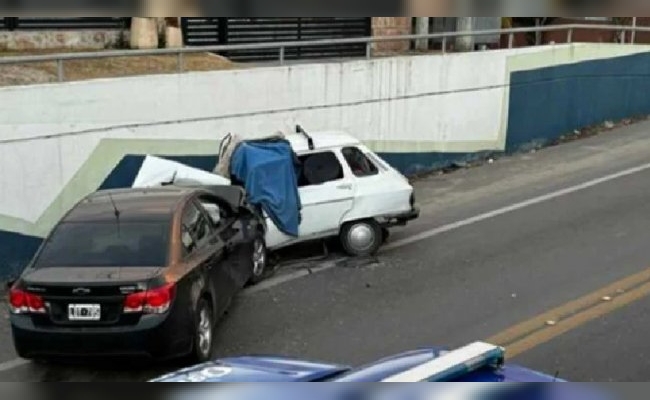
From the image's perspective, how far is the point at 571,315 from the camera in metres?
9.48

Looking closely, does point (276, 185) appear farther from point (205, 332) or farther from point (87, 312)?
point (87, 312)

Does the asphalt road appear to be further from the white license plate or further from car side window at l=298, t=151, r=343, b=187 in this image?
car side window at l=298, t=151, r=343, b=187

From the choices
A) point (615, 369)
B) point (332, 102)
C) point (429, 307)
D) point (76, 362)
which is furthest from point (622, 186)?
point (76, 362)

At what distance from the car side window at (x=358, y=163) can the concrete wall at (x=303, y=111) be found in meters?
2.49

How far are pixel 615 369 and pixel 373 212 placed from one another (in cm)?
455

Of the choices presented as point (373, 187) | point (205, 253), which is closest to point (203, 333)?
point (205, 253)

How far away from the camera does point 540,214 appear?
45.2 feet

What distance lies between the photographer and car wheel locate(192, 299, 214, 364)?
850 cm

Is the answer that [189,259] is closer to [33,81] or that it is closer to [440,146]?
[33,81]

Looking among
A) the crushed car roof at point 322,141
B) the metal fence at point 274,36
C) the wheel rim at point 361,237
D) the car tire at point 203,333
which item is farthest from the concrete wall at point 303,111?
the car tire at point 203,333

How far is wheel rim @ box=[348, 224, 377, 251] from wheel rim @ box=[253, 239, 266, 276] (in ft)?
4.34

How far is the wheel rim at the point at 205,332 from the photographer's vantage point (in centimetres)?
862

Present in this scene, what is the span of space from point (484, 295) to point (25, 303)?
5.02 metres

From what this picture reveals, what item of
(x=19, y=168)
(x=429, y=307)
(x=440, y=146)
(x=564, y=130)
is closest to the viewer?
(x=429, y=307)
